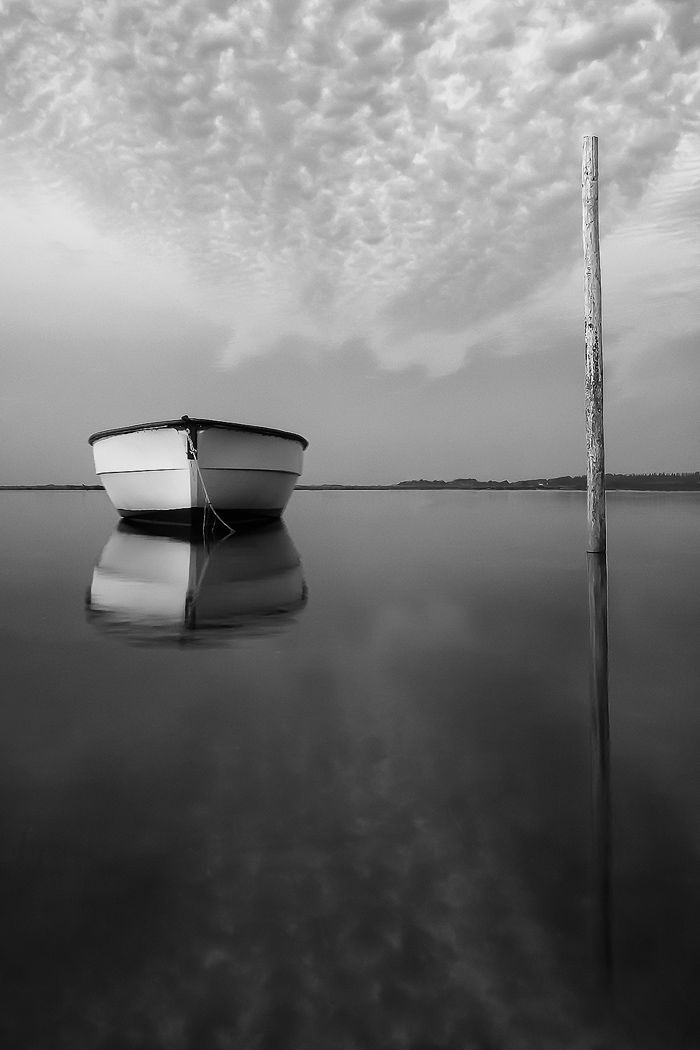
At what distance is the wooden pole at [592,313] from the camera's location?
8.79 m

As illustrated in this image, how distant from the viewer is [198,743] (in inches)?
109

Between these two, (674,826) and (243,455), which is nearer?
(674,826)

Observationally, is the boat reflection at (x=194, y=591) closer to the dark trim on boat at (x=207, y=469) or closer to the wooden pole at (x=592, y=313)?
the dark trim on boat at (x=207, y=469)

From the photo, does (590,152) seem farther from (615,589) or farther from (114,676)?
(114,676)

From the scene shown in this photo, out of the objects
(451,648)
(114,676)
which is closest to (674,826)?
(451,648)

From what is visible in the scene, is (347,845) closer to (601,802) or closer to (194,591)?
(601,802)

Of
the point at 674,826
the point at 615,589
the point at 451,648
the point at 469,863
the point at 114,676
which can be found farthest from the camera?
the point at 615,589

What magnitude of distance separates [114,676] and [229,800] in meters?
2.00

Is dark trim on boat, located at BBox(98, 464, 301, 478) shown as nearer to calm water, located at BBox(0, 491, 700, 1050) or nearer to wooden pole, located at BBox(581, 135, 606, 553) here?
wooden pole, located at BBox(581, 135, 606, 553)

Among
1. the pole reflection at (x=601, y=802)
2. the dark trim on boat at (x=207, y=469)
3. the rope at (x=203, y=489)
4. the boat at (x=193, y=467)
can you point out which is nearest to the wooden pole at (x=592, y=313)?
the pole reflection at (x=601, y=802)

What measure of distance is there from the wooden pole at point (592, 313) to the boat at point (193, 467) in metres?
8.10

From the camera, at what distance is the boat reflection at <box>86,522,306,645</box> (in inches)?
211

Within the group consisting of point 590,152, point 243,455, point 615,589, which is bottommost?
point 615,589

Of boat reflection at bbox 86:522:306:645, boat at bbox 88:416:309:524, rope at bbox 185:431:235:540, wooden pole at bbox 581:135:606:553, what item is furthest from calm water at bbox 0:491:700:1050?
boat at bbox 88:416:309:524
